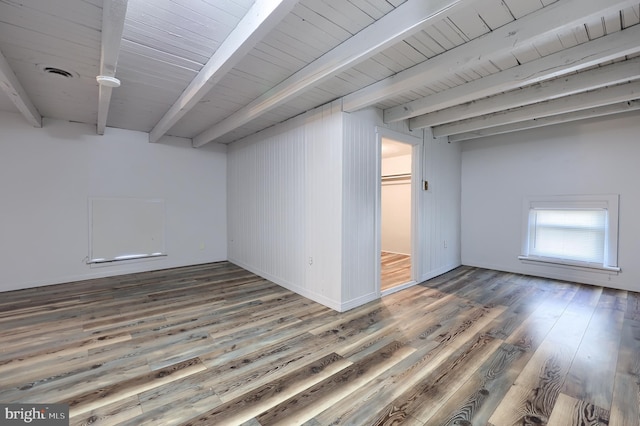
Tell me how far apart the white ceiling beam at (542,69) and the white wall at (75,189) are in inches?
162

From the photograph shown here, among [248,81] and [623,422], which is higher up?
[248,81]

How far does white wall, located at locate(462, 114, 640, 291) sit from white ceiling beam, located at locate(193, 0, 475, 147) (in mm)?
3964

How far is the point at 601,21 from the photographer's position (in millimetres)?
1773

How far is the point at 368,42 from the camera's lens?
180cm

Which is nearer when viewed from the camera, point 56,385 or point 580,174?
point 56,385

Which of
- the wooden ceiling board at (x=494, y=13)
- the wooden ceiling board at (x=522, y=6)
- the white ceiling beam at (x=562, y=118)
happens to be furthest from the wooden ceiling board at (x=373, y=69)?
the white ceiling beam at (x=562, y=118)

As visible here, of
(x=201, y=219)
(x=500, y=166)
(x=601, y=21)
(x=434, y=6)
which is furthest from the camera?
(x=201, y=219)

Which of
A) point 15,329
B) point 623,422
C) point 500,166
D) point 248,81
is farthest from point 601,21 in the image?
point 15,329

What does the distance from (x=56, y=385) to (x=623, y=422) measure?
11.1 ft

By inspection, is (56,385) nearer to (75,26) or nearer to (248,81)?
(75,26)

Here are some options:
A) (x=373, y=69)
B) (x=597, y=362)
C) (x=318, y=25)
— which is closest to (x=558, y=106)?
(x=373, y=69)

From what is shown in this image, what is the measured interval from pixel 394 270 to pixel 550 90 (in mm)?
3265

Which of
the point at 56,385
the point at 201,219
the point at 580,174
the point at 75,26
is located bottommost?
the point at 56,385

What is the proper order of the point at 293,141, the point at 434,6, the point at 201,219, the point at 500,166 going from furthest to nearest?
the point at 201,219 → the point at 500,166 → the point at 293,141 → the point at 434,6
